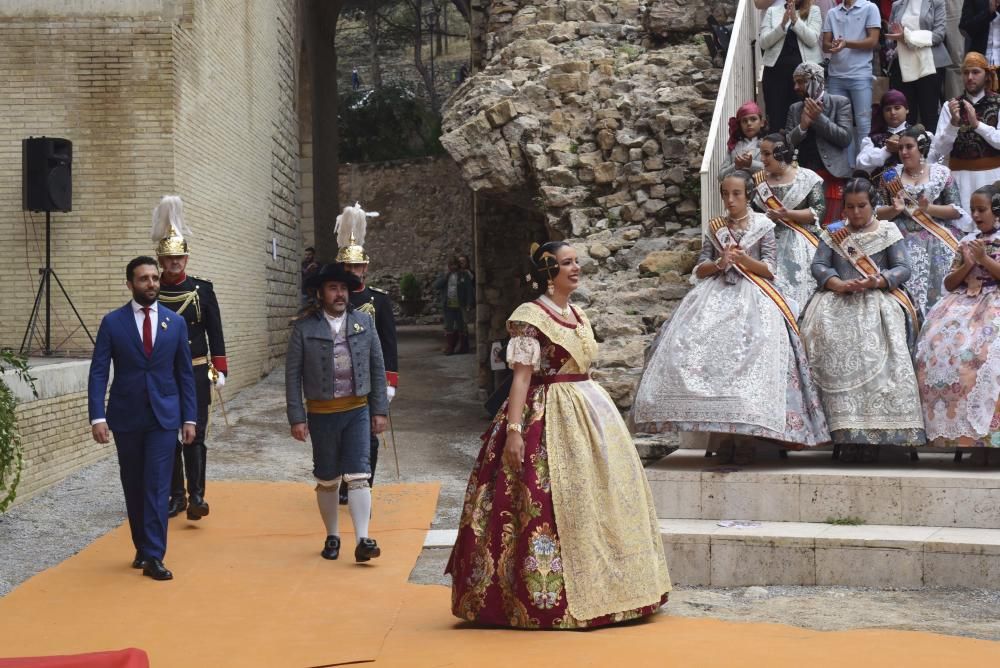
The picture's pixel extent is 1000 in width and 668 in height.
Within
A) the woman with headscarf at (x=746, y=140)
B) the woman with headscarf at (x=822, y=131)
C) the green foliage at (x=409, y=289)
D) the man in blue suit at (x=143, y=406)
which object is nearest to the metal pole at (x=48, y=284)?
the man in blue suit at (x=143, y=406)

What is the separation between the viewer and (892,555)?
5891 millimetres

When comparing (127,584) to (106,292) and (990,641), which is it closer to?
(990,641)

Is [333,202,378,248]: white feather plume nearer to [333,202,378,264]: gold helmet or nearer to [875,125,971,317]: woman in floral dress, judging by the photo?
[333,202,378,264]: gold helmet

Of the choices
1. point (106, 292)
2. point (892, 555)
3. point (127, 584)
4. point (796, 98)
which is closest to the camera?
point (892, 555)

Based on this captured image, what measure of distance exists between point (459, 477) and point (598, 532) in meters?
5.07

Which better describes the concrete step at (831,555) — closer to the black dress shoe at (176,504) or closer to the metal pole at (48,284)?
the black dress shoe at (176,504)

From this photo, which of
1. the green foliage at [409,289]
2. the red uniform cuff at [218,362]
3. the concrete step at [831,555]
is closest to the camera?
the concrete step at [831,555]

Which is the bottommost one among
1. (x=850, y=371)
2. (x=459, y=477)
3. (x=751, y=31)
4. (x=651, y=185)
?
(x=459, y=477)

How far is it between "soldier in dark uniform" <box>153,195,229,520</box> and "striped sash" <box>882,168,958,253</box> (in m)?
4.44

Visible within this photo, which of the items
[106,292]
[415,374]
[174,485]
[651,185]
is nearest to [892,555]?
[174,485]

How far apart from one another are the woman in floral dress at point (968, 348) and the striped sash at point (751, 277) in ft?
2.29

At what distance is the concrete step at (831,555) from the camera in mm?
5770

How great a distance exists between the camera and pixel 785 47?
10031mm

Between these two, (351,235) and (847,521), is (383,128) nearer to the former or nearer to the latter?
(351,235)
